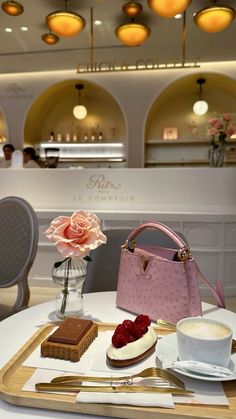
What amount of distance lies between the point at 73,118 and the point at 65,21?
10.8ft

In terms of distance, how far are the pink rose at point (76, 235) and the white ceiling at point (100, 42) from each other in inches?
154

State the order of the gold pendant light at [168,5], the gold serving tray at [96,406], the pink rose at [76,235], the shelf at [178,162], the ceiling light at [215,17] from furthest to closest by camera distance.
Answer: the shelf at [178,162] → the ceiling light at [215,17] → the gold pendant light at [168,5] → the pink rose at [76,235] → the gold serving tray at [96,406]

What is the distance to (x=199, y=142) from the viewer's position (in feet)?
19.8

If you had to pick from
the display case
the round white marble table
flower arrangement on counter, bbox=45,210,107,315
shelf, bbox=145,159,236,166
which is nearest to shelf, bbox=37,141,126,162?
the display case

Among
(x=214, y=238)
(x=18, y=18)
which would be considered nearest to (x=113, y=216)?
(x=214, y=238)

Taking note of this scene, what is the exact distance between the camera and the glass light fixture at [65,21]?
3.38 meters

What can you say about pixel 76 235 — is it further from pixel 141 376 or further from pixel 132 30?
pixel 132 30

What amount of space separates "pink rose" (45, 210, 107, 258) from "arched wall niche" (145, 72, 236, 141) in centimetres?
517

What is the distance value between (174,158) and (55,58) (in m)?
2.72

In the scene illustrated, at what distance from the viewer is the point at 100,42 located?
5.12 metres

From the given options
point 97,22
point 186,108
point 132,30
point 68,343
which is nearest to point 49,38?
point 97,22

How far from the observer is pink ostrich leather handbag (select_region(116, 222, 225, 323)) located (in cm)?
95

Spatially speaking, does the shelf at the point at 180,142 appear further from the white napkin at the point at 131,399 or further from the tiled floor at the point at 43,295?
the white napkin at the point at 131,399

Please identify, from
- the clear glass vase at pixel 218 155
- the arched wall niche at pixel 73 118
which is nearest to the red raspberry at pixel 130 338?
the clear glass vase at pixel 218 155
